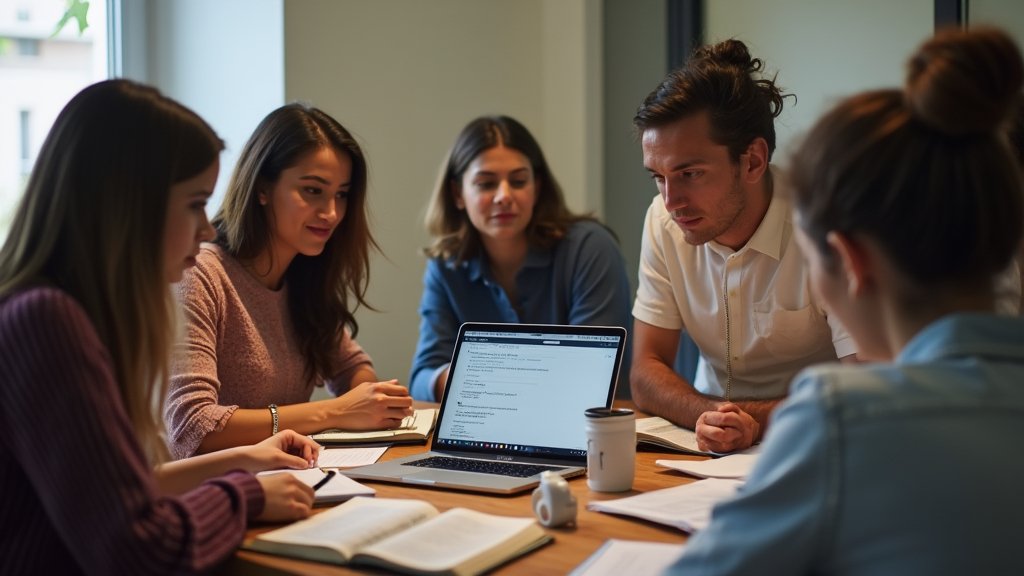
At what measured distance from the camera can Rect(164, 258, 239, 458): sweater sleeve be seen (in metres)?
1.83

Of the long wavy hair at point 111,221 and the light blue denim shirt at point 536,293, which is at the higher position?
the long wavy hair at point 111,221

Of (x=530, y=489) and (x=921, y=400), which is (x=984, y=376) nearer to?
(x=921, y=400)

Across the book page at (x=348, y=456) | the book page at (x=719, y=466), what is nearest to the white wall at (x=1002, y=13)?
the book page at (x=719, y=466)

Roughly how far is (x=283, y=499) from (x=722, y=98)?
1.25 meters

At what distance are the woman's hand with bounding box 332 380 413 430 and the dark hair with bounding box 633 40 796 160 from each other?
2.61 ft

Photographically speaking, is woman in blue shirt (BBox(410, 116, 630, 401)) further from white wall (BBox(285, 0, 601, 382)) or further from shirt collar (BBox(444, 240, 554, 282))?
white wall (BBox(285, 0, 601, 382))

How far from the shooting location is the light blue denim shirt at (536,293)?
108 inches

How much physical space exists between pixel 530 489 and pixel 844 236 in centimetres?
73

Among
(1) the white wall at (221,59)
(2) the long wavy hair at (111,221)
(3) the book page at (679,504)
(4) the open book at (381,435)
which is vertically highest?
(1) the white wall at (221,59)

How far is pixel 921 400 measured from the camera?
848 millimetres

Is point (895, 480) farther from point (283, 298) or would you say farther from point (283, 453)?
point (283, 298)

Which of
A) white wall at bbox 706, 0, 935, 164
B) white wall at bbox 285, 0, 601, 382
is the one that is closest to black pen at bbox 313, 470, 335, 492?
white wall at bbox 285, 0, 601, 382

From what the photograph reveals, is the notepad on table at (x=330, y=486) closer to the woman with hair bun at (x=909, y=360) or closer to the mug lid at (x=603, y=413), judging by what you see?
the mug lid at (x=603, y=413)

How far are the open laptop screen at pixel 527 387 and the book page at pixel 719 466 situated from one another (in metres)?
0.16
